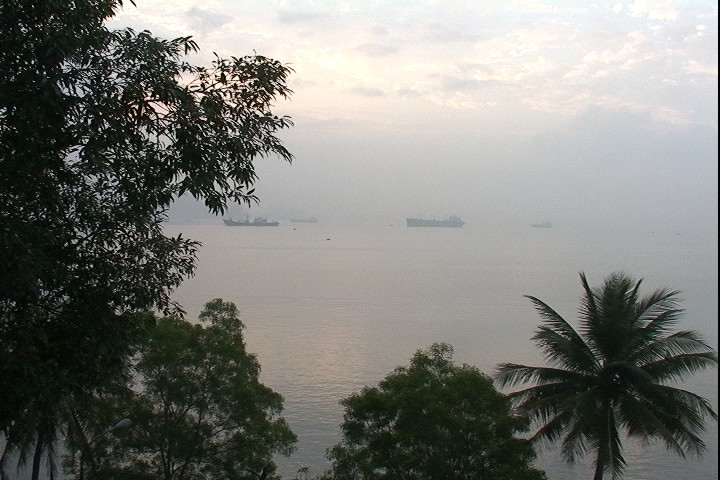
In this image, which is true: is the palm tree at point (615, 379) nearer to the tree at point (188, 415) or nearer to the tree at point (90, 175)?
the tree at point (188, 415)

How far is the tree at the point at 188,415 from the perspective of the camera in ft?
51.9

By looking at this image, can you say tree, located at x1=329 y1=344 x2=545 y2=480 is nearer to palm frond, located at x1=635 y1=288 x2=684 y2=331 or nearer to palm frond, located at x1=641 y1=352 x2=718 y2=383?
palm frond, located at x1=641 y1=352 x2=718 y2=383

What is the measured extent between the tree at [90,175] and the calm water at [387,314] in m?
9.18

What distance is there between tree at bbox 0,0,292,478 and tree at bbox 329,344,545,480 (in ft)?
24.3

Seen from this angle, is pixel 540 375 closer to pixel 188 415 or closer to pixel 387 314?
pixel 188 415

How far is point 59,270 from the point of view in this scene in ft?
23.1

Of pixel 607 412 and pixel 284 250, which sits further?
pixel 284 250

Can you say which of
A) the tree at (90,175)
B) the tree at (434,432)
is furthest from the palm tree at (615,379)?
the tree at (90,175)

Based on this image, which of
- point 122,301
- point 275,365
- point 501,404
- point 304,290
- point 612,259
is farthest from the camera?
point 612,259

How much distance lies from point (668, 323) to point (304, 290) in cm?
6401

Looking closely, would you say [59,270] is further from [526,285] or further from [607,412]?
[526,285]

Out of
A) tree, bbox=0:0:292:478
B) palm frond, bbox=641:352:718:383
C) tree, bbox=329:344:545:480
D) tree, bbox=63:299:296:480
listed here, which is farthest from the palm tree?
tree, bbox=0:0:292:478

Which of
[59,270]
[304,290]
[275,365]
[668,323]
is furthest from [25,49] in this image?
[304,290]

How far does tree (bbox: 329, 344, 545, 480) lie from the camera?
1370cm
